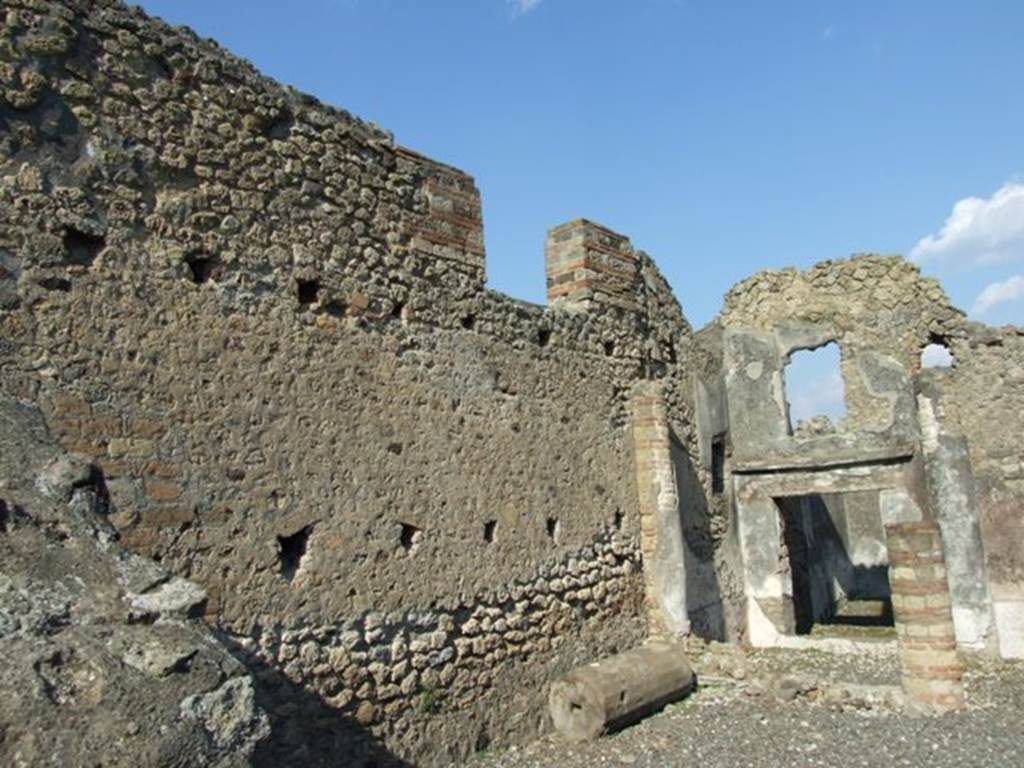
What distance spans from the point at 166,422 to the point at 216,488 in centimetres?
43

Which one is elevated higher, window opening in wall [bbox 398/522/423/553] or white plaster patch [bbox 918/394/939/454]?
white plaster patch [bbox 918/394/939/454]

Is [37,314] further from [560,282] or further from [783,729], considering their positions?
[783,729]

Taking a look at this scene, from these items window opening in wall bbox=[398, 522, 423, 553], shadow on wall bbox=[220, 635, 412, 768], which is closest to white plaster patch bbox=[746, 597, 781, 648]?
window opening in wall bbox=[398, 522, 423, 553]

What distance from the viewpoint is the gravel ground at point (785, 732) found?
587 centimetres

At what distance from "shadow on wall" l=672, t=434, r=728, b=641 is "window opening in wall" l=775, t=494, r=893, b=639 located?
4.24 feet

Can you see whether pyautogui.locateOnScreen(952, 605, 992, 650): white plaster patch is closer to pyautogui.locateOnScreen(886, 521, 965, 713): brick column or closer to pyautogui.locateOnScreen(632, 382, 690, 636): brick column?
pyautogui.locateOnScreen(886, 521, 965, 713): brick column

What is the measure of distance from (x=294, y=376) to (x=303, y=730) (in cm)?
193

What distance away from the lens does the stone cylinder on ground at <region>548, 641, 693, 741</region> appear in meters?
6.45

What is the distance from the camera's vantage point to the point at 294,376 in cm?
522

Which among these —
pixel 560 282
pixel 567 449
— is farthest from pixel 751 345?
pixel 567 449

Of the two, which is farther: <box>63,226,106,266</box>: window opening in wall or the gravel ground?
the gravel ground

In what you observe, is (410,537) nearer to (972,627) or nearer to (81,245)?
(81,245)

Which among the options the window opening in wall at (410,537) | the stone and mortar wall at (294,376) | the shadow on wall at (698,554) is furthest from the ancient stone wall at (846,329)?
the window opening in wall at (410,537)

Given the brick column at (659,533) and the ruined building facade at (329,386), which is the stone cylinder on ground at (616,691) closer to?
the ruined building facade at (329,386)
